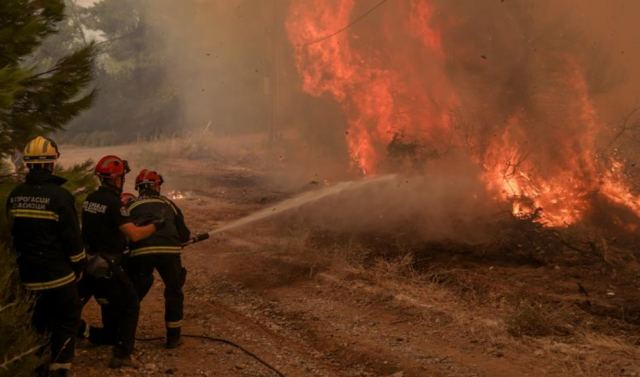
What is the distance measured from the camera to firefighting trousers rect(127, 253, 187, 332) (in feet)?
19.7

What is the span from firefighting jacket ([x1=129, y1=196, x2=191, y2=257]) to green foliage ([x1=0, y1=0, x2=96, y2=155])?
1714mm

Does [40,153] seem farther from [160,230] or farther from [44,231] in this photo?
[160,230]

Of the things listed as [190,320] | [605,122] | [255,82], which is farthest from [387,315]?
[255,82]

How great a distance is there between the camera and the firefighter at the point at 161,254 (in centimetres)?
597

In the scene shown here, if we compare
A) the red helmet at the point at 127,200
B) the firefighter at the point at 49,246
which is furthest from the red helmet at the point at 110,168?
the red helmet at the point at 127,200

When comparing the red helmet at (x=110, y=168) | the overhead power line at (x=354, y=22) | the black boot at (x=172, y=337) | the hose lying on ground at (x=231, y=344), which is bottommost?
the hose lying on ground at (x=231, y=344)

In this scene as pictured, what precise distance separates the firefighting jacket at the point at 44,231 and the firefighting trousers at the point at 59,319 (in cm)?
9

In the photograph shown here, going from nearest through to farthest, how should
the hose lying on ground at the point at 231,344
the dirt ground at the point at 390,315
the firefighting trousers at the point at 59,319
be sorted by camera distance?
the firefighting trousers at the point at 59,319
the hose lying on ground at the point at 231,344
the dirt ground at the point at 390,315

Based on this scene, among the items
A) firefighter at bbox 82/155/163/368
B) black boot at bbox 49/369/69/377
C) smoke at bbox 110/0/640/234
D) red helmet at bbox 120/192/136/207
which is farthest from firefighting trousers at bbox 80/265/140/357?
smoke at bbox 110/0/640/234

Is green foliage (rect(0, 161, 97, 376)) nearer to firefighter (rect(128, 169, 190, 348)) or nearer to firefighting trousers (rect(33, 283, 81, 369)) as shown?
firefighting trousers (rect(33, 283, 81, 369))

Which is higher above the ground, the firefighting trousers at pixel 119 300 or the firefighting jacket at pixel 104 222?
the firefighting jacket at pixel 104 222

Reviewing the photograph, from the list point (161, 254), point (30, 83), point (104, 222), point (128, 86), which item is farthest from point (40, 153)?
point (128, 86)

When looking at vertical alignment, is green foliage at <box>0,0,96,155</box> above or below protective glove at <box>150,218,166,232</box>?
above

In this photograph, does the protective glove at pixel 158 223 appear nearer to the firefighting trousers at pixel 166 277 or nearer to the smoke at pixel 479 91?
the firefighting trousers at pixel 166 277
